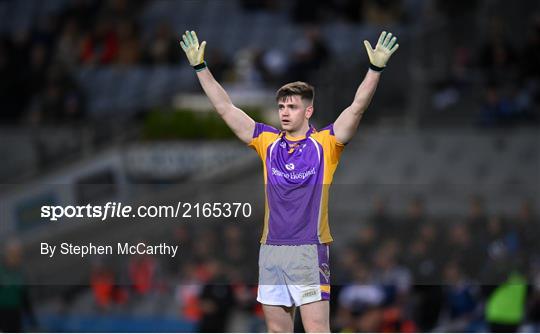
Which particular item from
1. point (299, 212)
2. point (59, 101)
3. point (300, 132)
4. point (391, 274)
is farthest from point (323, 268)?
point (59, 101)

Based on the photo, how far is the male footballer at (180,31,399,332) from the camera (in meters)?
8.30

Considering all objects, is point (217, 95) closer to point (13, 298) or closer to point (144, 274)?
point (144, 274)

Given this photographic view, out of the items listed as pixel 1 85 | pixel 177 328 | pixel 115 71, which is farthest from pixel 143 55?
pixel 177 328

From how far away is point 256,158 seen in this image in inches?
707

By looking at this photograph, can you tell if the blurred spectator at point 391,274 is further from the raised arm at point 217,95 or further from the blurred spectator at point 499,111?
the raised arm at point 217,95

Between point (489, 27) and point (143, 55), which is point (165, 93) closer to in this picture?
point (143, 55)

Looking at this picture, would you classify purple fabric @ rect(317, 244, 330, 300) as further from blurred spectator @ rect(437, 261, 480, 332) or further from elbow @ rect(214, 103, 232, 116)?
blurred spectator @ rect(437, 261, 480, 332)

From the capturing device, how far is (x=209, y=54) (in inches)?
787

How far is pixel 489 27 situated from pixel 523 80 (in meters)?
1.53

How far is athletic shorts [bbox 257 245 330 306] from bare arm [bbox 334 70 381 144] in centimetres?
73

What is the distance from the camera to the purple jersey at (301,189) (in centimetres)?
838

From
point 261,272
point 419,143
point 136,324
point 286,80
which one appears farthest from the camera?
point 286,80
